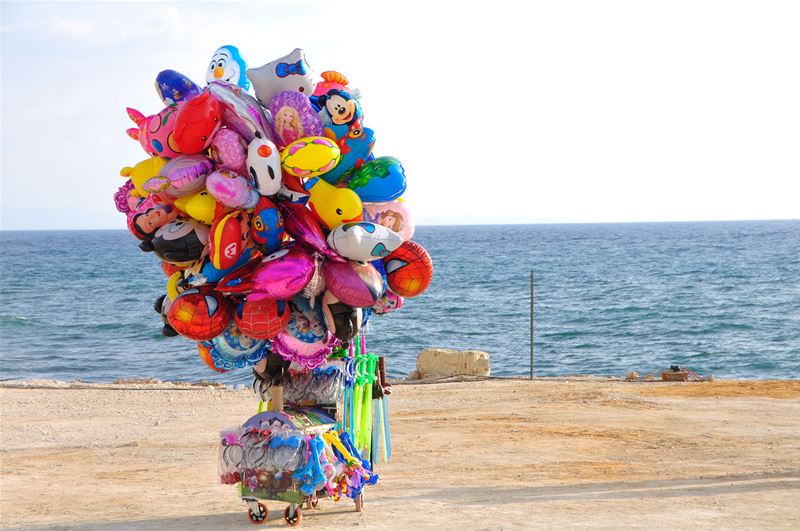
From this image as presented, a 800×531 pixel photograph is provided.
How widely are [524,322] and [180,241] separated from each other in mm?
35257

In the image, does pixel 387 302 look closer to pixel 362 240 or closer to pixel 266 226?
pixel 362 240

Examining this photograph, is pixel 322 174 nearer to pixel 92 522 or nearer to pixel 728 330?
pixel 92 522

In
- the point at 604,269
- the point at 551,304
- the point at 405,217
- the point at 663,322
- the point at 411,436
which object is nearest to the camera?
the point at 405,217

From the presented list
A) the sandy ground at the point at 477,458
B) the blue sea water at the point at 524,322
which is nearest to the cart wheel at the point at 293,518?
the sandy ground at the point at 477,458

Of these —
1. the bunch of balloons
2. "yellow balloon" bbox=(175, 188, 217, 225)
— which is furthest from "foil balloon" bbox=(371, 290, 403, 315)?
"yellow balloon" bbox=(175, 188, 217, 225)

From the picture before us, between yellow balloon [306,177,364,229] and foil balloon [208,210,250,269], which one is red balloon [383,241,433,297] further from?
foil balloon [208,210,250,269]

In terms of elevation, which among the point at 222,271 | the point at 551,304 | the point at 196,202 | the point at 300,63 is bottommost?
the point at 551,304

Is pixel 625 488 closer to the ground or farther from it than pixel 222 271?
closer to the ground

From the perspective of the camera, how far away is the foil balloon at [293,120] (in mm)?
7742

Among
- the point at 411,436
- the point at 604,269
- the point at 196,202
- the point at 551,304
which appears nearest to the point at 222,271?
the point at 196,202

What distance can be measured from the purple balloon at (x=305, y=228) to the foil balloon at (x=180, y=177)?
2.18 ft

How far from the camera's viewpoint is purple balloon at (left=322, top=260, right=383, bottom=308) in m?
7.60

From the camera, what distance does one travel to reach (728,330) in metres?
38.2

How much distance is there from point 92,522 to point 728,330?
33.5 meters
